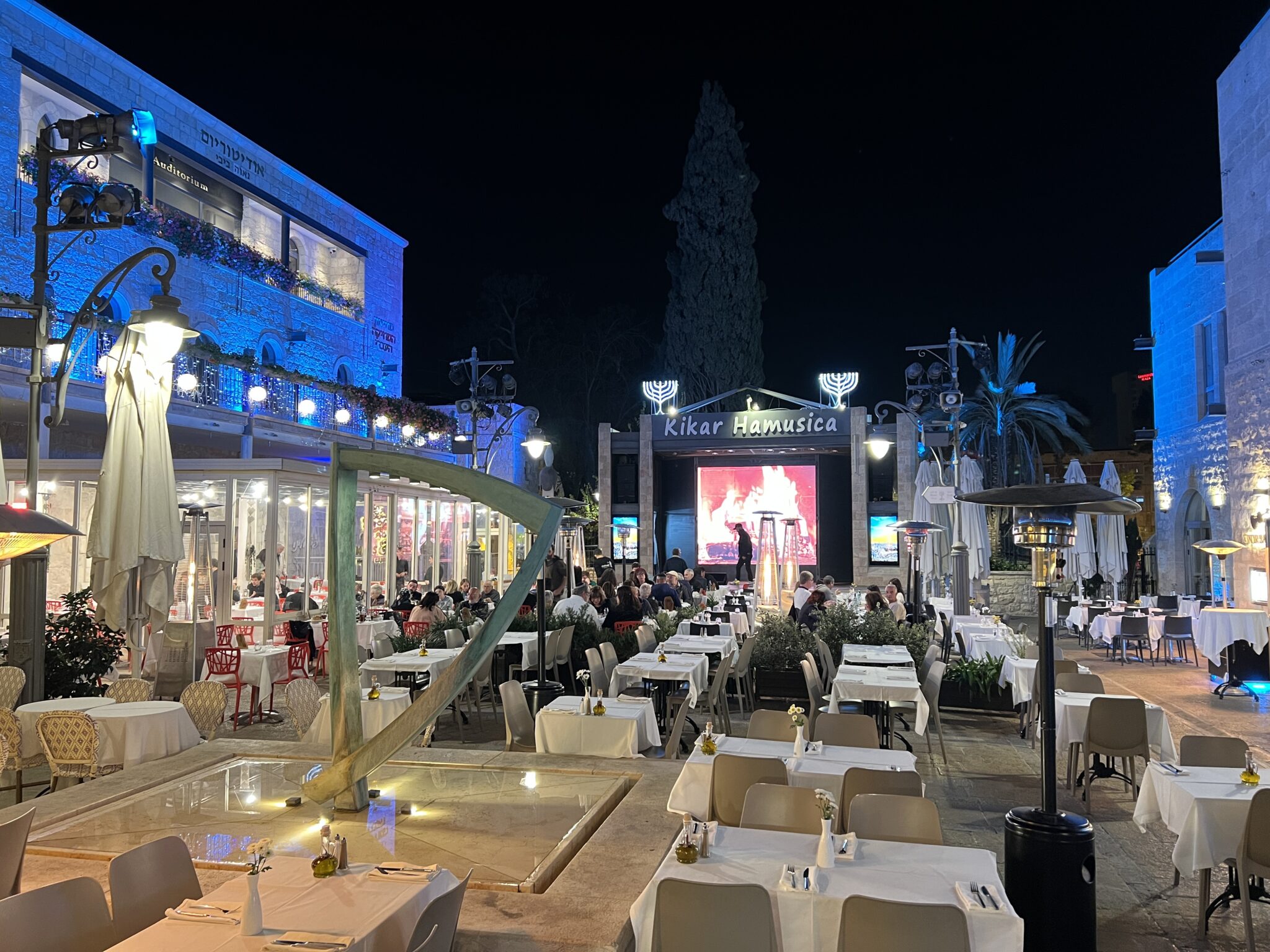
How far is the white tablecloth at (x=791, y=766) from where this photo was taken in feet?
17.3

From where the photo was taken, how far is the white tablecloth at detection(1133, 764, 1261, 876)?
15.5 ft

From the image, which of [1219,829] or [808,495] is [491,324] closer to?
[808,495]

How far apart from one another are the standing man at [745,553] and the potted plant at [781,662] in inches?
541

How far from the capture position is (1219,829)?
15.6 ft

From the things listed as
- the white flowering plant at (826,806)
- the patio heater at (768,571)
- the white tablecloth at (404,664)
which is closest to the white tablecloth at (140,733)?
the white tablecloth at (404,664)

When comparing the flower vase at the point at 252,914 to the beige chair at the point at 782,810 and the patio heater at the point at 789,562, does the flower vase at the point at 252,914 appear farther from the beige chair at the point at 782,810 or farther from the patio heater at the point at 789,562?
the patio heater at the point at 789,562

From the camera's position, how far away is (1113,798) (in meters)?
7.22

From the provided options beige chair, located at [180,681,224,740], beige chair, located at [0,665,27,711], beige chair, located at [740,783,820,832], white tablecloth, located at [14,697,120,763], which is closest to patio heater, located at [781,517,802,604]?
beige chair, located at [180,681,224,740]

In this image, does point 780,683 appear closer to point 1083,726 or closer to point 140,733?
point 1083,726

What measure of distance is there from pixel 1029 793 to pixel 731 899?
16.0ft

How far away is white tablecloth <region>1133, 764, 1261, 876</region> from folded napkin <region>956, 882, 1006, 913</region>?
1922 mm

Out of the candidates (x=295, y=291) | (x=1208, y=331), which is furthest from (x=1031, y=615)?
(x=295, y=291)

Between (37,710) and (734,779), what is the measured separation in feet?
17.1

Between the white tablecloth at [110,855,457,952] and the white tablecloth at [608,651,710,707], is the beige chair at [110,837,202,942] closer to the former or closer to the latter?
the white tablecloth at [110,855,457,952]
